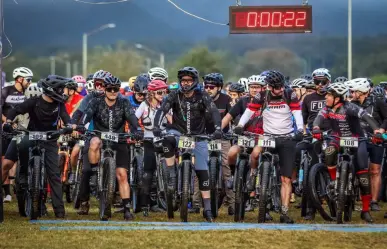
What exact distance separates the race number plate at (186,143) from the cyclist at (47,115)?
180 cm

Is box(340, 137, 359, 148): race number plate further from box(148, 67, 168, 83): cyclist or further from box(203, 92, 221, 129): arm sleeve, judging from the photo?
box(148, 67, 168, 83): cyclist

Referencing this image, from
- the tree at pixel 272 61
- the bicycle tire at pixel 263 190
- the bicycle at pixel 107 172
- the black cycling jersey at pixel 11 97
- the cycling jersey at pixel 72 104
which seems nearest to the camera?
the bicycle tire at pixel 263 190

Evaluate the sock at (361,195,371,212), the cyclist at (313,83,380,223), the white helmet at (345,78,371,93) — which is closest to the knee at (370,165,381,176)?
the white helmet at (345,78,371,93)

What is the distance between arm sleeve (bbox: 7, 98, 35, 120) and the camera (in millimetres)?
18672

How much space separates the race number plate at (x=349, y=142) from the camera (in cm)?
1816

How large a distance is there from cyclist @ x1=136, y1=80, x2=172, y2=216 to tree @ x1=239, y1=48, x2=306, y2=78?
3806cm

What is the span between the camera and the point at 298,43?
60688mm

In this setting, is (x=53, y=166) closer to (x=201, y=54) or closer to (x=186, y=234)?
(x=186, y=234)

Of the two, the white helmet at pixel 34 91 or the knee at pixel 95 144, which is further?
the white helmet at pixel 34 91

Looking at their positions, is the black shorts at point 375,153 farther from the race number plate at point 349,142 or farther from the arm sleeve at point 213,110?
the arm sleeve at point 213,110

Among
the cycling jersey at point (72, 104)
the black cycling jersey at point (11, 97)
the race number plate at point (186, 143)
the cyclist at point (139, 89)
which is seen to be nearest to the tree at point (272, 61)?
the cycling jersey at point (72, 104)

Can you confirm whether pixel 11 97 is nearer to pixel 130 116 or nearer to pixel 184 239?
pixel 130 116

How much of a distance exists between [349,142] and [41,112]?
4630mm

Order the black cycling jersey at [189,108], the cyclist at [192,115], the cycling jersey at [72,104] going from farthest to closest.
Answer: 1. the cycling jersey at [72,104]
2. the black cycling jersey at [189,108]
3. the cyclist at [192,115]
